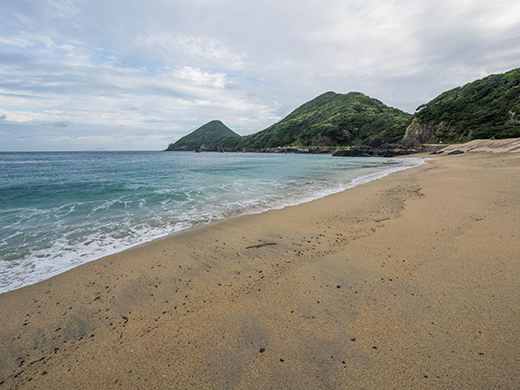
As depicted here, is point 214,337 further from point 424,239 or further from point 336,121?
point 336,121

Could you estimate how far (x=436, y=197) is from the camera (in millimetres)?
9133

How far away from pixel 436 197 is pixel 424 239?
5.38 metres

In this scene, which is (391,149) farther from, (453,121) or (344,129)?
(344,129)

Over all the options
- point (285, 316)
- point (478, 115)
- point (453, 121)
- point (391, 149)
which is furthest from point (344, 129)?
point (285, 316)

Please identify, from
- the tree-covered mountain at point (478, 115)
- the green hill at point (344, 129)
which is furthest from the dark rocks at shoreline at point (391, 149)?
the green hill at point (344, 129)

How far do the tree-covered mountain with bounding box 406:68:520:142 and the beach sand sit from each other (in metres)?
56.5

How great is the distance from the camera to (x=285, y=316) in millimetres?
3010

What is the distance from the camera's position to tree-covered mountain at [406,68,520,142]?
44.0 m

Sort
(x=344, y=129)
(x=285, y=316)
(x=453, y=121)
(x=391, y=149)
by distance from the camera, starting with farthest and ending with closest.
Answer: (x=344, y=129), (x=391, y=149), (x=453, y=121), (x=285, y=316)

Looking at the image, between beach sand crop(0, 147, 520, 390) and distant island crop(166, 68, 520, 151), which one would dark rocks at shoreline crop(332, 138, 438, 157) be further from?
beach sand crop(0, 147, 520, 390)

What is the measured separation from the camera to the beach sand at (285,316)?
7.22 ft

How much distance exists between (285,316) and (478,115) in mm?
71224

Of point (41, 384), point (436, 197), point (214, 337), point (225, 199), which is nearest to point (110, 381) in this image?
point (41, 384)

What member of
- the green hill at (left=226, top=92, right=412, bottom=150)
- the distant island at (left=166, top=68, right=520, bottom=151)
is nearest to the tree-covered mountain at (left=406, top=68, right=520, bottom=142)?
the distant island at (left=166, top=68, right=520, bottom=151)
